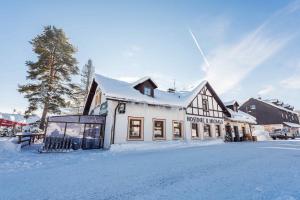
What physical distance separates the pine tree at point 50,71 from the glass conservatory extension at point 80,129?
10.00 metres

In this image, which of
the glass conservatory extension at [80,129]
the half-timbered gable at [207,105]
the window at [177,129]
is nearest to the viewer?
the glass conservatory extension at [80,129]

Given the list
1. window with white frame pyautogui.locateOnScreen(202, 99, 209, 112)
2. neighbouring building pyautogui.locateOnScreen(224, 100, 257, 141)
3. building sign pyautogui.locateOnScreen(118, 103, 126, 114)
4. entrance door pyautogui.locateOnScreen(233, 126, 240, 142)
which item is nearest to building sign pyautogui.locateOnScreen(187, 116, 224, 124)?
window with white frame pyautogui.locateOnScreen(202, 99, 209, 112)

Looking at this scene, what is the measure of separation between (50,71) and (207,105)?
67.6 ft

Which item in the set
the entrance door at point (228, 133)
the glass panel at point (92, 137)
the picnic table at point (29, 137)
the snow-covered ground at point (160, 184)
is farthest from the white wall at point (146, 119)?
the snow-covered ground at point (160, 184)

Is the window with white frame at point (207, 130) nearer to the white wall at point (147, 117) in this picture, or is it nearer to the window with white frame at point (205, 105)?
the window with white frame at point (205, 105)

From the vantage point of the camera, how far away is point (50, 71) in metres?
23.1

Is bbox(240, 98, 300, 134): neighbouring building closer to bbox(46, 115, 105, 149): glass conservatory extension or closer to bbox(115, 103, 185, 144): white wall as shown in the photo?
bbox(115, 103, 185, 144): white wall

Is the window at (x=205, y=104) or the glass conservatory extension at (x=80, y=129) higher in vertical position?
the window at (x=205, y=104)

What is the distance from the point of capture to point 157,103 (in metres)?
15.9

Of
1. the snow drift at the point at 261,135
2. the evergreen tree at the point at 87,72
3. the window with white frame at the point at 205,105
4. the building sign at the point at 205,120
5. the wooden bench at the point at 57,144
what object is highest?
the evergreen tree at the point at 87,72

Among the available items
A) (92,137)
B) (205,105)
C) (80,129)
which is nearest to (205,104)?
(205,105)

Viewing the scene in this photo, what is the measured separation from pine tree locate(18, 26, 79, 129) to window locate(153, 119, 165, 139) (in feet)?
43.7

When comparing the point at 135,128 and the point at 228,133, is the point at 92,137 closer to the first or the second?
the point at 135,128

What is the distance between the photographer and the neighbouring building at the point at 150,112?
14070mm
